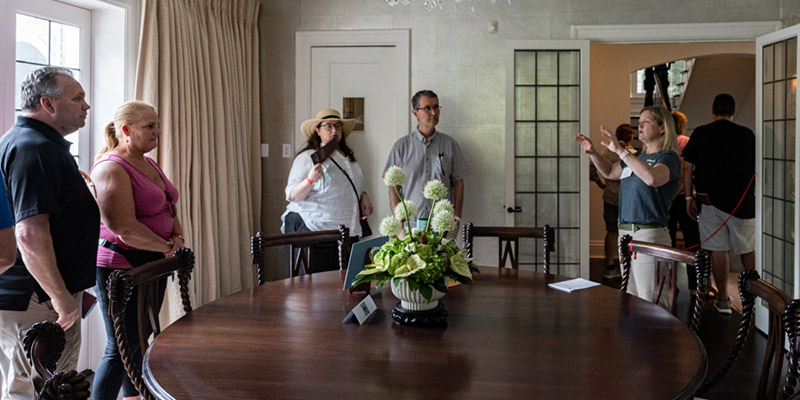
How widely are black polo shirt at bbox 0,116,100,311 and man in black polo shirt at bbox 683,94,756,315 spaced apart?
3.97 m

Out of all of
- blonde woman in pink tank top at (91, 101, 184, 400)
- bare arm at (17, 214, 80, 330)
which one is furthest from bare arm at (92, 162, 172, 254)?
bare arm at (17, 214, 80, 330)

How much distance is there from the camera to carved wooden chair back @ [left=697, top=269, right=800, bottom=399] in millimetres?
1539

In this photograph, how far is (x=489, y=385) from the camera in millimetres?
1452

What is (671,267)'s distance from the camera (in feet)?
8.04

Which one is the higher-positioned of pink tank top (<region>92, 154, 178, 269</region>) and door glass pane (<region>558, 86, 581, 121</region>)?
door glass pane (<region>558, 86, 581, 121</region>)

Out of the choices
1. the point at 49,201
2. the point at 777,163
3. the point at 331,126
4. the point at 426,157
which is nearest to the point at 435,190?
the point at 49,201

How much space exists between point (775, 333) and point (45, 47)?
3423mm

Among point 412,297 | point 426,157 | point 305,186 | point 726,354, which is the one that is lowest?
point 726,354

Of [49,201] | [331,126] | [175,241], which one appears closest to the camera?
[49,201]

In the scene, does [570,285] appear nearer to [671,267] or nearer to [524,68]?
[671,267]

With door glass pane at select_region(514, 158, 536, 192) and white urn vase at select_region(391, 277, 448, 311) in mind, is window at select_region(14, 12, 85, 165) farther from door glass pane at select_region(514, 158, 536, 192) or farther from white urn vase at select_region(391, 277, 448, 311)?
door glass pane at select_region(514, 158, 536, 192)

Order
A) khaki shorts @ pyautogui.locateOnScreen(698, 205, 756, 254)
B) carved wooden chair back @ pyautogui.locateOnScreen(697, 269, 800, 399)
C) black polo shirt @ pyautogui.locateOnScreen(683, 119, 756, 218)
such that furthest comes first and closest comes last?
1. khaki shorts @ pyautogui.locateOnScreen(698, 205, 756, 254)
2. black polo shirt @ pyautogui.locateOnScreen(683, 119, 756, 218)
3. carved wooden chair back @ pyautogui.locateOnScreen(697, 269, 800, 399)

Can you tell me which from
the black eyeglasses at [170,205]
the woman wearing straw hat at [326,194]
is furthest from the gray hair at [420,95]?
the black eyeglasses at [170,205]

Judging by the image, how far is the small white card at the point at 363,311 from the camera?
1938 mm
